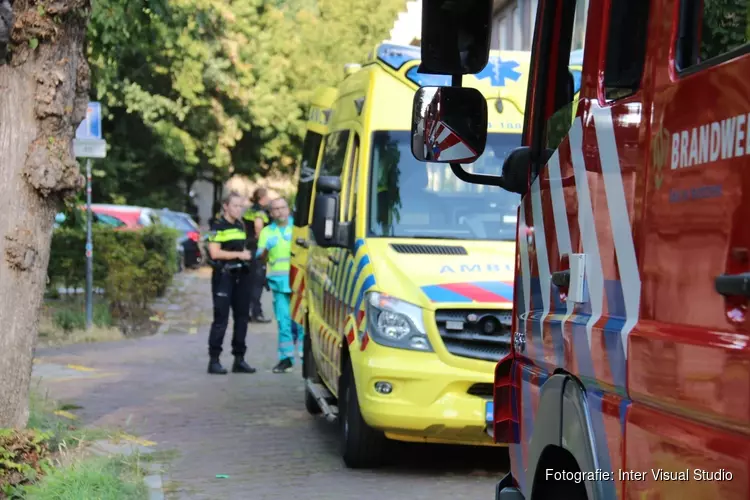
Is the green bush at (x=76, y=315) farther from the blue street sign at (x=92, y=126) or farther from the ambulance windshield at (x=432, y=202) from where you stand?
the ambulance windshield at (x=432, y=202)

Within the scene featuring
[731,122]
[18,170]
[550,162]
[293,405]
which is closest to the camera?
[731,122]

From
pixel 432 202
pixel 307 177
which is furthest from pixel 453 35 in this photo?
pixel 307 177

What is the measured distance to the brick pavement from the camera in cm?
765

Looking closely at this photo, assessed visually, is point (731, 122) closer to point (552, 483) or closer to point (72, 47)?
point (552, 483)

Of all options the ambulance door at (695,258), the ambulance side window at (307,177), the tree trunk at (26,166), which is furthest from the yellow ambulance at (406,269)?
the ambulance door at (695,258)

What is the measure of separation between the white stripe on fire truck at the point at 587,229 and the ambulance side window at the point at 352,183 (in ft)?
16.6

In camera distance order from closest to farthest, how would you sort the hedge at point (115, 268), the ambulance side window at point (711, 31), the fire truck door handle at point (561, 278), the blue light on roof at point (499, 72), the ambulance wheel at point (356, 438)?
the ambulance side window at point (711, 31) → the fire truck door handle at point (561, 278) → the ambulance wheel at point (356, 438) → the blue light on roof at point (499, 72) → the hedge at point (115, 268)

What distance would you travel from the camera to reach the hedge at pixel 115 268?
57.8 feet

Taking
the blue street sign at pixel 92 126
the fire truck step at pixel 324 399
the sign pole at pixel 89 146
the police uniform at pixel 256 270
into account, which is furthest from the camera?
the police uniform at pixel 256 270

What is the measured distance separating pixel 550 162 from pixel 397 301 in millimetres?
3845

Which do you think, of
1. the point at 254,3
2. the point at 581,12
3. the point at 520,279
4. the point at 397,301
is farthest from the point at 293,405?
the point at 254,3

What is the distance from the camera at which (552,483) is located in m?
3.71

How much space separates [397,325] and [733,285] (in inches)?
209

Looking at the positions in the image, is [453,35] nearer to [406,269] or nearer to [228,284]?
[406,269]
